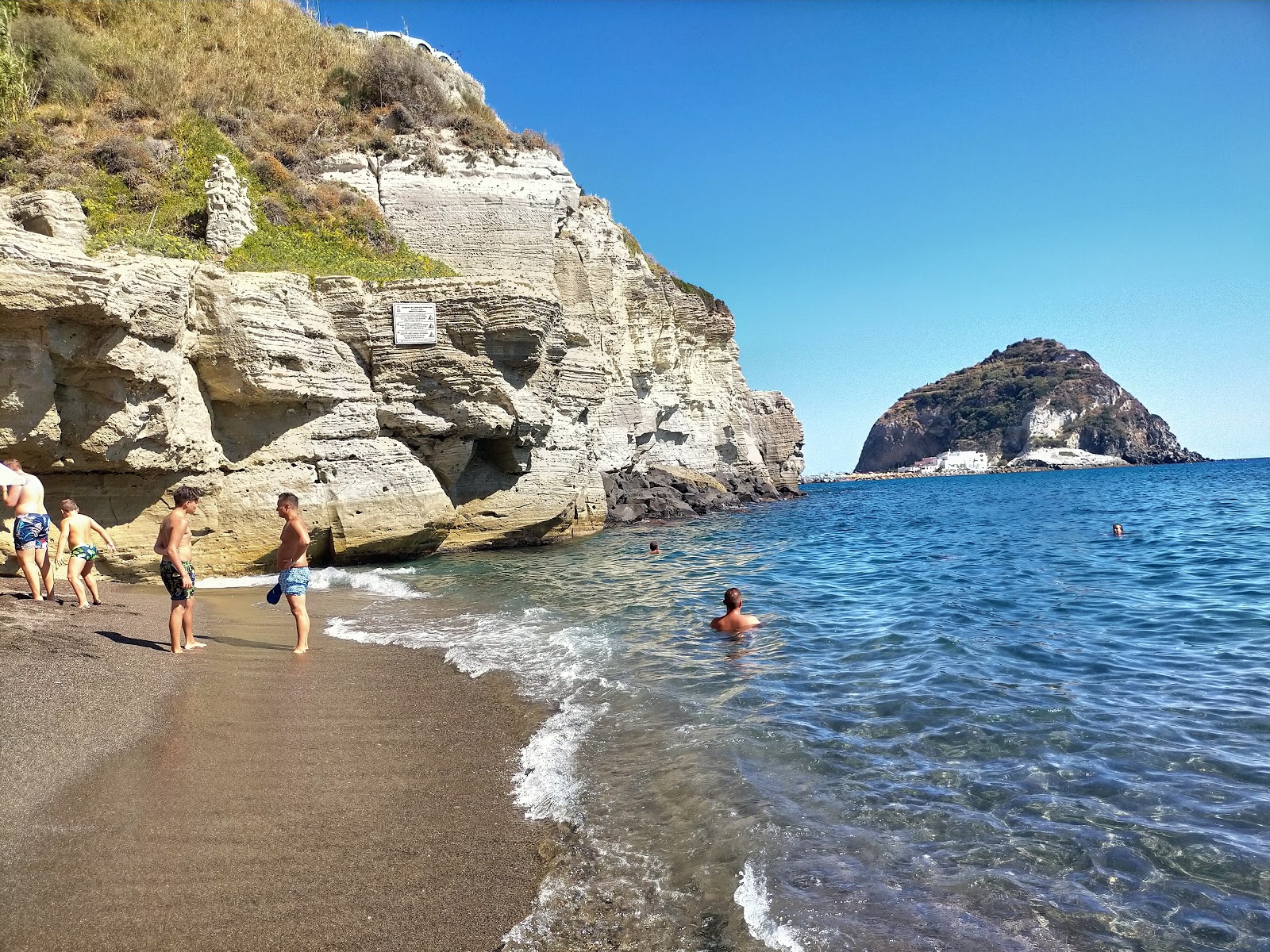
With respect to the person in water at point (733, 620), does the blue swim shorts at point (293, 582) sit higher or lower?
higher

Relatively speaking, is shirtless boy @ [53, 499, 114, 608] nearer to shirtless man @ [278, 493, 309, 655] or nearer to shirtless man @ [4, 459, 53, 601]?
shirtless man @ [4, 459, 53, 601]

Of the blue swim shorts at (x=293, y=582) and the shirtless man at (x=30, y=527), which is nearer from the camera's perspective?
the blue swim shorts at (x=293, y=582)

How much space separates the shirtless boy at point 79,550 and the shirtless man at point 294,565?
Result: 2.66m

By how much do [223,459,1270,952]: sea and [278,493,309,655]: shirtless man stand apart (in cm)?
109

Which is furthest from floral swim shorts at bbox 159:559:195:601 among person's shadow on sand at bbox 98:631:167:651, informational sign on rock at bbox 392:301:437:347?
informational sign on rock at bbox 392:301:437:347

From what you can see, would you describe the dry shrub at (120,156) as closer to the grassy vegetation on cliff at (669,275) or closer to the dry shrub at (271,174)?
the dry shrub at (271,174)

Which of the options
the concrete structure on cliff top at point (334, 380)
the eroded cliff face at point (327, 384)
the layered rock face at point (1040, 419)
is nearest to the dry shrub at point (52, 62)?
the concrete structure on cliff top at point (334, 380)

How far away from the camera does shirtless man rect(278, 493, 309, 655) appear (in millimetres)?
7434

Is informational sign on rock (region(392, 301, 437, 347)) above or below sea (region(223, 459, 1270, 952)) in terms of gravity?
above

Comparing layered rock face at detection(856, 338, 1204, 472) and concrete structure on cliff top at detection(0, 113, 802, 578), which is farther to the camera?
layered rock face at detection(856, 338, 1204, 472)

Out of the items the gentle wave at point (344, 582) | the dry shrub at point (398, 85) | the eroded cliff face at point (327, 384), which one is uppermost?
the dry shrub at point (398, 85)

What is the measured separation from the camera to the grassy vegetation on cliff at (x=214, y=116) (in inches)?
678

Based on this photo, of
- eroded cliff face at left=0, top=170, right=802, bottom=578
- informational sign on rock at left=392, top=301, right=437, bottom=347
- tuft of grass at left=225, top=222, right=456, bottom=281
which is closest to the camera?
eroded cliff face at left=0, top=170, right=802, bottom=578

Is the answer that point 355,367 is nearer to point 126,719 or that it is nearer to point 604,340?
point 126,719
